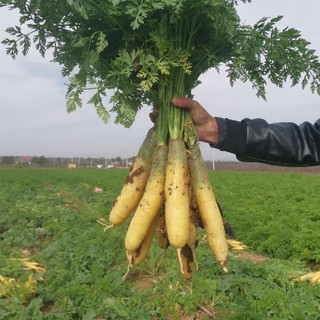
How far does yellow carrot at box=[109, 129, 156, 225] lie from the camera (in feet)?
9.07

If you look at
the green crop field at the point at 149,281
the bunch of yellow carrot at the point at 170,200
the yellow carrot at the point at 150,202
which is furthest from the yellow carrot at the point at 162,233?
the green crop field at the point at 149,281

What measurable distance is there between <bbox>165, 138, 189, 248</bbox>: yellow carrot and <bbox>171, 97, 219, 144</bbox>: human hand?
205mm

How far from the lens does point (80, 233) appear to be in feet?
29.6

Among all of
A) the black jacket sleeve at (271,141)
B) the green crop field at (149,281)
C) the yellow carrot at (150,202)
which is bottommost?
the green crop field at (149,281)

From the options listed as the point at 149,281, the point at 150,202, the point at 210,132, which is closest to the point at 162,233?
the point at 150,202

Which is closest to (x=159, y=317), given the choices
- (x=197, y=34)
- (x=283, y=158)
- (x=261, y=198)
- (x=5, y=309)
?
(x=5, y=309)

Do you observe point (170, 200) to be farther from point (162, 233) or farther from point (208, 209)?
point (162, 233)

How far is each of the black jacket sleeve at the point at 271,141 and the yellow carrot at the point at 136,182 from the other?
478 millimetres

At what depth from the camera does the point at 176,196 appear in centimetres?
261

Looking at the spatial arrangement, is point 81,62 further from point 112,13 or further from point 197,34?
point 197,34

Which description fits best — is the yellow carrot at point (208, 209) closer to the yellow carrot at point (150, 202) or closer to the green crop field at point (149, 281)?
the yellow carrot at point (150, 202)

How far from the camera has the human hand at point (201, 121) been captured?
2502 mm

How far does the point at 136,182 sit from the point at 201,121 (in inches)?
24.9

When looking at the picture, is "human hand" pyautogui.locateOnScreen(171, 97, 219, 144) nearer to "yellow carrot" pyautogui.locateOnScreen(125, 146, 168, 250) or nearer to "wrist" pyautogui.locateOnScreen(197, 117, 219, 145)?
"wrist" pyautogui.locateOnScreen(197, 117, 219, 145)
